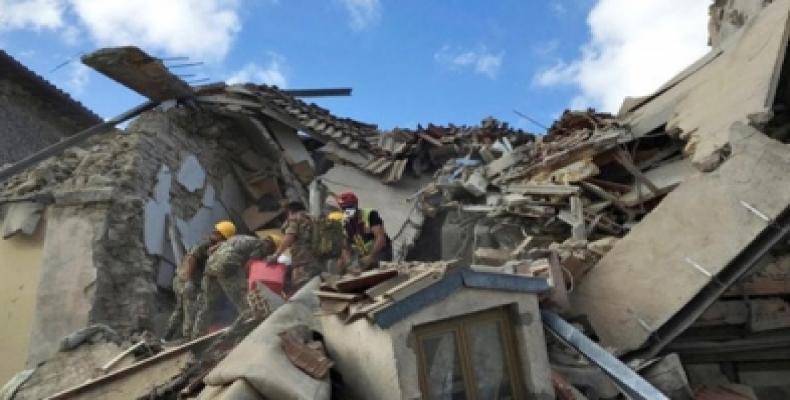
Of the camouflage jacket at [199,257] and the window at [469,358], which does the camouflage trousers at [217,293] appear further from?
the window at [469,358]

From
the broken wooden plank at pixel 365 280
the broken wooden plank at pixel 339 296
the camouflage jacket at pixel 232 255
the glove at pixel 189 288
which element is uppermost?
the camouflage jacket at pixel 232 255

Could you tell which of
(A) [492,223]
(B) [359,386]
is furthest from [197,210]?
(B) [359,386]

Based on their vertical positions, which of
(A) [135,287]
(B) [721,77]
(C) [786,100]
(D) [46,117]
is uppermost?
(D) [46,117]

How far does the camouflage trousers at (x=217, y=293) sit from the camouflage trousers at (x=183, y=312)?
183 millimetres

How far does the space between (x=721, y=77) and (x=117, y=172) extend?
7.54m

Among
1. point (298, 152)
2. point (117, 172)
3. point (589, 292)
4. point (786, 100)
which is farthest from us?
point (298, 152)

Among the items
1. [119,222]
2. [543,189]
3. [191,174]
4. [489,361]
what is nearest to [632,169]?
[543,189]

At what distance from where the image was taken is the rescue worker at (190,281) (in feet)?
23.0

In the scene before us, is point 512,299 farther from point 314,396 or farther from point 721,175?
point 721,175

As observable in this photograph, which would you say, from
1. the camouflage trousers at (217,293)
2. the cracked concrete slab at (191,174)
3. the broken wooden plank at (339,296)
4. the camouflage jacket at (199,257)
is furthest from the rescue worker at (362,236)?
the cracked concrete slab at (191,174)

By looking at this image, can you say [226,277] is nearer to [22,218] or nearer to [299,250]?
[299,250]

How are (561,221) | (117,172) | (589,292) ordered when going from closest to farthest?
1. (589,292)
2. (561,221)
3. (117,172)

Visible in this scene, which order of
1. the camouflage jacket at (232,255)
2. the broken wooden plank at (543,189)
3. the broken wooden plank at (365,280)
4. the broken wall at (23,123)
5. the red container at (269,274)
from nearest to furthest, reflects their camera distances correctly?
the broken wooden plank at (365,280) → the red container at (269,274) → the camouflage jacket at (232,255) → the broken wooden plank at (543,189) → the broken wall at (23,123)

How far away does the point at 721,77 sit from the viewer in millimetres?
7535
